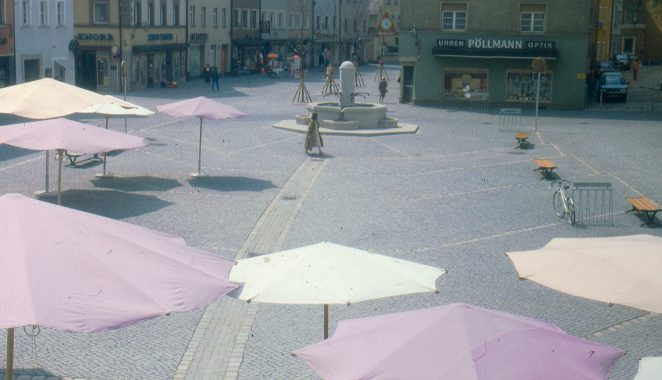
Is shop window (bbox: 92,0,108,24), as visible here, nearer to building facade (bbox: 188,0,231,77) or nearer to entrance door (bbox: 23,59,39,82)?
entrance door (bbox: 23,59,39,82)

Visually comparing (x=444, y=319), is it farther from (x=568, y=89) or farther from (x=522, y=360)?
(x=568, y=89)

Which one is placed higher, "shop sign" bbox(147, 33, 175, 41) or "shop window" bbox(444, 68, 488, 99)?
"shop sign" bbox(147, 33, 175, 41)

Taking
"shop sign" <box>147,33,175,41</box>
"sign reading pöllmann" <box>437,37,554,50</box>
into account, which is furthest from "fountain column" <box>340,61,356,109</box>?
"shop sign" <box>147,33,175,41</box>

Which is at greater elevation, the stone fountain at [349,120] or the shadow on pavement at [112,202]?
the stone fountain at [349,120]

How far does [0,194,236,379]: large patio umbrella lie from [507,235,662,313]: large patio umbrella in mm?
3635

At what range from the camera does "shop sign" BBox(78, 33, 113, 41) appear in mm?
56000

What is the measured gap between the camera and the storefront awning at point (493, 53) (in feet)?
164

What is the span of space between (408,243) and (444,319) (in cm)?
1164

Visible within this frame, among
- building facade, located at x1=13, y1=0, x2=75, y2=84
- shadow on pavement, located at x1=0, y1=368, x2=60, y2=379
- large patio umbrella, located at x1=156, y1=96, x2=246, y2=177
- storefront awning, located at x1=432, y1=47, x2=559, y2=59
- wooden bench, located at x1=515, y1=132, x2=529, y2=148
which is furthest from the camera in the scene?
storefront awning, located at x1=432, y1=47, x2=559, y2=59

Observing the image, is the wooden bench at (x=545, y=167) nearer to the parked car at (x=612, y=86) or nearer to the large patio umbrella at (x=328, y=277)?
the large patio umbrella at (x=328, y=277)

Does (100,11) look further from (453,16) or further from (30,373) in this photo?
(30,373)

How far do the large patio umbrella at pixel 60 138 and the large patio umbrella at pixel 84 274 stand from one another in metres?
11.5

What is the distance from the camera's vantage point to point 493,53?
165 ft

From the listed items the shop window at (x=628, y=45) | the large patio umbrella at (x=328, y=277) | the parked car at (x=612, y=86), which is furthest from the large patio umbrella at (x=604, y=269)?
the shop window at (x=628, y=45)
